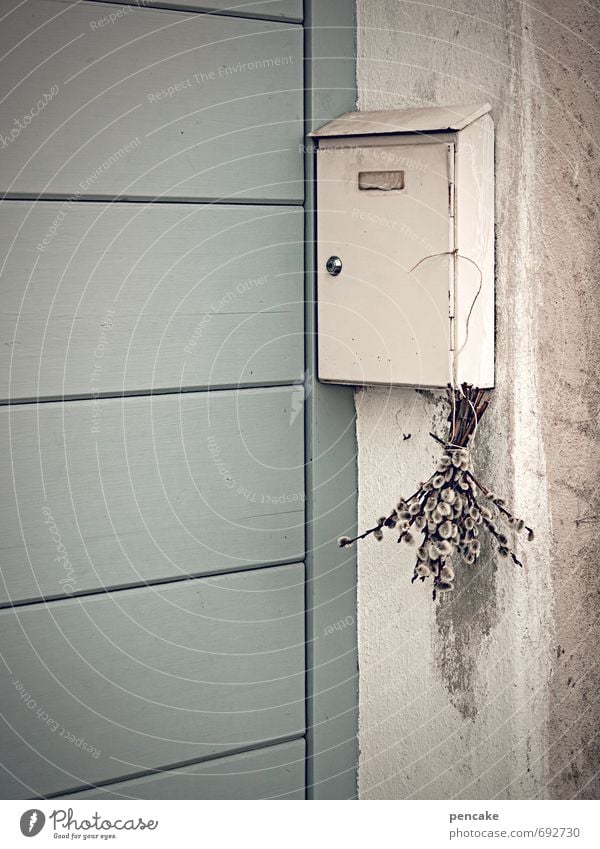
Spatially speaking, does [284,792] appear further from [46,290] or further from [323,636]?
[46,290]

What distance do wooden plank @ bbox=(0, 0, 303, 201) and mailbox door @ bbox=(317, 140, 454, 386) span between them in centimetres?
13

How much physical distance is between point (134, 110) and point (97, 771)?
1.05 meters

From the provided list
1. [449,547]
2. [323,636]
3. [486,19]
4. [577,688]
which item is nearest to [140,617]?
[323,636]

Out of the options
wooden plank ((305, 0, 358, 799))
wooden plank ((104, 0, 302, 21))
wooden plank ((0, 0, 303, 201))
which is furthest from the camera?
wooden plank ((305, 0, 358, 799))

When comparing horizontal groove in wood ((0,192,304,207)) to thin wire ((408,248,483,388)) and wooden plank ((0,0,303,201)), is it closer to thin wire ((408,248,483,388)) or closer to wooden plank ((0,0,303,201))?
wooden plank ((0,0,303,201))

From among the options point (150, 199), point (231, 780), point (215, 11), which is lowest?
point (231, 780)

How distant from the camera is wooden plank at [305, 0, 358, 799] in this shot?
173 cm

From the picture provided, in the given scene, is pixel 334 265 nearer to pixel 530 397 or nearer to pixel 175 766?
pixel 530 397

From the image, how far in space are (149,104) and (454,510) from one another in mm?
787

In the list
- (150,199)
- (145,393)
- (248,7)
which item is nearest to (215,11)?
(248,7)

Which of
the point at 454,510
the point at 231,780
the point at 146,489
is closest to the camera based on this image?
the point at 454,510

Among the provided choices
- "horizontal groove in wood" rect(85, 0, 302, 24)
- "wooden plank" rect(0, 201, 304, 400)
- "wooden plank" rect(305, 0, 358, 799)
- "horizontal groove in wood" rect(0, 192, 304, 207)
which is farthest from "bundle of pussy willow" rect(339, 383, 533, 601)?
"horizontal groove in wood" rect(85, 0, 302, 24)

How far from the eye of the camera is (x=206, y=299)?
167cm

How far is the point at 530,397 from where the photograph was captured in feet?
5.32
